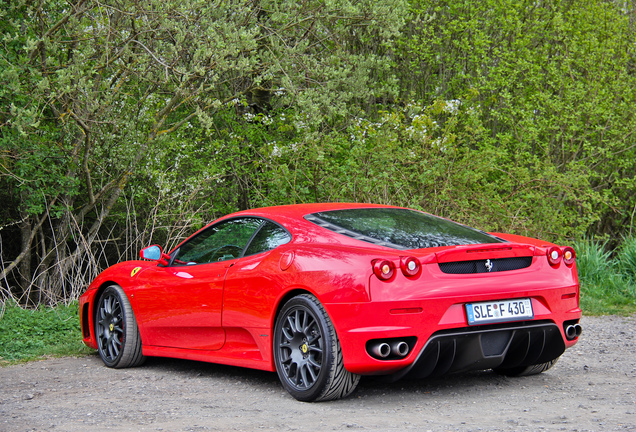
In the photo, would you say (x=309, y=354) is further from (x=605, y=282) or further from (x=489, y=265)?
(x=605, y=282)

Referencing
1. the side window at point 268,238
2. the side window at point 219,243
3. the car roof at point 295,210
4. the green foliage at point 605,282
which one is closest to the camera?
the side window at point 268,238

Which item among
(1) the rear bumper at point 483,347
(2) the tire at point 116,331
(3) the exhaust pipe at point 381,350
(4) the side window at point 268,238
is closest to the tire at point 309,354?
(3) the exhaust pipe at point 381,350

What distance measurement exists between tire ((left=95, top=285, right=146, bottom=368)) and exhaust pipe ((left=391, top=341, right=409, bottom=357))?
2.77m

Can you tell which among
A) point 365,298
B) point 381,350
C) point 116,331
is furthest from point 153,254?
point 381,350

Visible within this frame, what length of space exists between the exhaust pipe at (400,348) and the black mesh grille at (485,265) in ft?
1.63

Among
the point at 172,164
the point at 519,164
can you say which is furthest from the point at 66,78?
the point at 519,164

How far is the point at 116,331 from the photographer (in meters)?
6.27

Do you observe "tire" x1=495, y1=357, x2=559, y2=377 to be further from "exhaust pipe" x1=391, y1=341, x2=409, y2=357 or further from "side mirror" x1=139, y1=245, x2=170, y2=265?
"side mirror" x1=139, y1=245, x2=170, y2=265

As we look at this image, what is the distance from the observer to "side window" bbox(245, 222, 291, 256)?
493 cm

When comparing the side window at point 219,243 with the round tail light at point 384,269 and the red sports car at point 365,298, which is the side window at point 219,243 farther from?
the round tail light at point 384,269

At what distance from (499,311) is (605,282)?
659cm

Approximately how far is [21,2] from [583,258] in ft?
27.7

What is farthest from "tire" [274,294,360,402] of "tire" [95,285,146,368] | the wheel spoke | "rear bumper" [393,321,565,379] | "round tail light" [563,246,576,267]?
"tire" [95,285,146,368]

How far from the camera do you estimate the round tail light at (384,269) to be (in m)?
4.14
